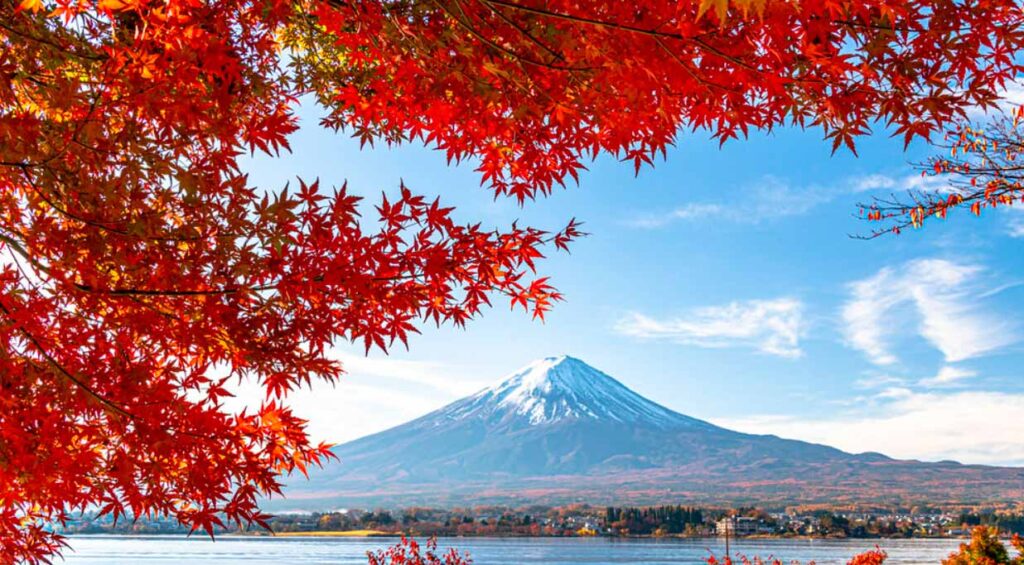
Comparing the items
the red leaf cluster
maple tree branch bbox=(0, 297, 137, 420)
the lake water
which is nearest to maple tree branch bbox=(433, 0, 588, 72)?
maple tree branch bbox=(0, 297, 137, 420)

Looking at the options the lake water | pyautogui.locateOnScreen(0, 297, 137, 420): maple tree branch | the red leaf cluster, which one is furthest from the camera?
the lake water

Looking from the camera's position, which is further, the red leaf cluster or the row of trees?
the row of trees

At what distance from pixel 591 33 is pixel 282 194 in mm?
1473

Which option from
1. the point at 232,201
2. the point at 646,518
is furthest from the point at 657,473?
the point at 232,201

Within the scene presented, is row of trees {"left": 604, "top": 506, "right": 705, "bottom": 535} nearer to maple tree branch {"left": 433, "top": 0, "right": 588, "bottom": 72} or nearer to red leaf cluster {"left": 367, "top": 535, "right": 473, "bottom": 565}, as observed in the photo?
red leaf cluster {"left": 367, "top": 535, "right": 473, "bottom": 565}

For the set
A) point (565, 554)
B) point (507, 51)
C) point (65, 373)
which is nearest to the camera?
point (507, 51)

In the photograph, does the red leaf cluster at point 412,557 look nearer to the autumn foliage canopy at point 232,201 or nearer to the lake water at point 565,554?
the autumn foliage canopy at point 232,201

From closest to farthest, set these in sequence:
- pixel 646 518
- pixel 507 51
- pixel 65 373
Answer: pixel 507 51 < pixel 65 373 < pixel 646 518

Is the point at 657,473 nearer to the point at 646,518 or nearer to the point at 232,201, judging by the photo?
the point at 646,518

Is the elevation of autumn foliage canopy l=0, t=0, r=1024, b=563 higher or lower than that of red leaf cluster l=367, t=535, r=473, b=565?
higher

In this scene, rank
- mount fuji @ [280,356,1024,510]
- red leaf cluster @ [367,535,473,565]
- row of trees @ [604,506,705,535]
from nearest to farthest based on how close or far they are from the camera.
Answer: red leaf cluster @ [367,535,473,565]
row of trees @ [604,506,705,535]
mount fuji @ [280,356,1024,510]

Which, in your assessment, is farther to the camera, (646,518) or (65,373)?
(646,518)

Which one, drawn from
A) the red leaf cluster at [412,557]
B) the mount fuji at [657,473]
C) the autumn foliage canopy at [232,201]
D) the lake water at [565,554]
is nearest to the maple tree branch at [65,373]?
the autumn foliage canopy at [232,201]

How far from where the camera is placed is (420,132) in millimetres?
4688
